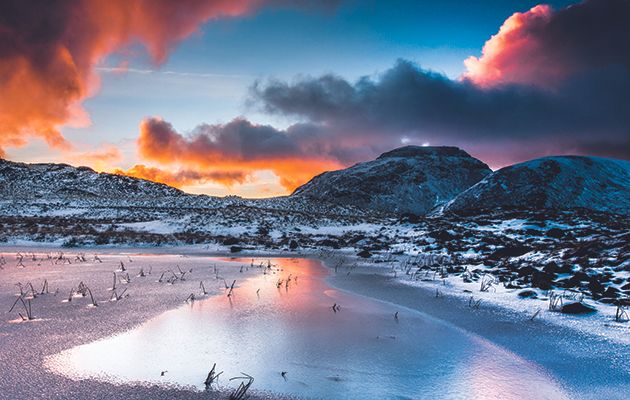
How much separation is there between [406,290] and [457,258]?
25.0 ft

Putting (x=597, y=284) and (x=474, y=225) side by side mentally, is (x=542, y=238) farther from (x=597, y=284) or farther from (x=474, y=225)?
(x=597, y=284)

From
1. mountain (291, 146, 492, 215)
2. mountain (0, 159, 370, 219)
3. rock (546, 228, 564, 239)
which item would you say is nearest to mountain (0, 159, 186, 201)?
mountain (0, 159, 370, 219)

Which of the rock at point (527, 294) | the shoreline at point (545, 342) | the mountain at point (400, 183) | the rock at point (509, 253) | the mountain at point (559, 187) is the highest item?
the mountain at point (400, 183)

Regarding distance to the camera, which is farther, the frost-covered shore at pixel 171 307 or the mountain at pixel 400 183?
the mountain at pixel 400 183

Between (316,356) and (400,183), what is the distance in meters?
129

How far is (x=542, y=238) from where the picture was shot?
72.6ft

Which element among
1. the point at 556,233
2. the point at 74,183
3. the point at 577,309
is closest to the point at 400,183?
the point at 74,183

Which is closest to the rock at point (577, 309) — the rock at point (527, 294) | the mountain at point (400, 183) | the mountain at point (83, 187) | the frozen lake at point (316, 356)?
the rock at point (527, 294)

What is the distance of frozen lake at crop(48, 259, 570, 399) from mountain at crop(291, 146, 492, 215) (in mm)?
111020

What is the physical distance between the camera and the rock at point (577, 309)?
23.2ft

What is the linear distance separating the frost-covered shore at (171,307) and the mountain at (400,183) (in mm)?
107403

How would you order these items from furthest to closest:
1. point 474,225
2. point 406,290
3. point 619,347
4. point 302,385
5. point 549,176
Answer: point 549,176
point 474,225
point 406,290
point 619,347
point 302,385

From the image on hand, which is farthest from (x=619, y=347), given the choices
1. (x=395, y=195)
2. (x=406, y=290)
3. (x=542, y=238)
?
(x=395, y=195)

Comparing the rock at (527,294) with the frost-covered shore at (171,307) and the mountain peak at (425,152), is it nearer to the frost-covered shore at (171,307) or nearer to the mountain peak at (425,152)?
the frost-covered shore at (171,307)
